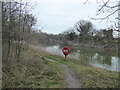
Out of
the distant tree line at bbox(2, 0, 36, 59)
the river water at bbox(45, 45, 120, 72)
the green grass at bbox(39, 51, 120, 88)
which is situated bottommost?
the river water at bbox(45, 45, 120, 72)

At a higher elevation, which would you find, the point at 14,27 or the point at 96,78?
the point at 14,27

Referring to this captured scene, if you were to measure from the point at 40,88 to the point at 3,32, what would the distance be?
270 centimetres

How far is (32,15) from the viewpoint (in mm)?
6355

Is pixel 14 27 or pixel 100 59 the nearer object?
pixel 14 27

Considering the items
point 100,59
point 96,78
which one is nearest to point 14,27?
point 96,78

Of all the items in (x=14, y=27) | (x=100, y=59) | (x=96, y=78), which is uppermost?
(x=14, y=27)

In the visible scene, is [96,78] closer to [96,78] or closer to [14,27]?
[96,78]

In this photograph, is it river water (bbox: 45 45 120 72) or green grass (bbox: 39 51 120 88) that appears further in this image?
river water (bbox: 45 45 120 72)

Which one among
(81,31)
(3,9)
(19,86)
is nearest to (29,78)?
(19,86)

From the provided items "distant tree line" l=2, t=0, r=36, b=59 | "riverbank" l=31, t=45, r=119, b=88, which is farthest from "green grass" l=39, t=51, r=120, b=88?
"distant tree line" l=2, t=0, r=36, b=59

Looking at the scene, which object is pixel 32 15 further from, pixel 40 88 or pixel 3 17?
pixel 40 88

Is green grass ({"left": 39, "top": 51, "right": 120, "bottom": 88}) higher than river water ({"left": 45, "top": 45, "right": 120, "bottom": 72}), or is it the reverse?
green grass ({"left": 39, "top": 51, "right": 120, "bottom": 88})

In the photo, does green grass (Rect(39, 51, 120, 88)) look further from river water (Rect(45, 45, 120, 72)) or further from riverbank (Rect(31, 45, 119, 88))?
river water (Rect(45, 45, 120, 72))

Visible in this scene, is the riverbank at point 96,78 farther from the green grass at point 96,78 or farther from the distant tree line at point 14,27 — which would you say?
the distant tree line at point 14,27
